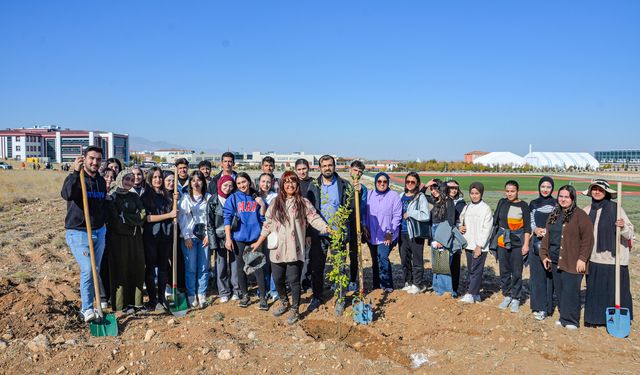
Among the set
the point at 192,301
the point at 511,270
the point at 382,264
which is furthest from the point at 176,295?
the point at 511,270

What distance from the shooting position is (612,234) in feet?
16.8

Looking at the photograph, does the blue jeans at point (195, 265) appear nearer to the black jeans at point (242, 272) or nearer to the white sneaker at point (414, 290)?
the black jeans at point (242, 272)

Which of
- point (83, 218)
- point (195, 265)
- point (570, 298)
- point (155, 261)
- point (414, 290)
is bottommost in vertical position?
point (414, 290)

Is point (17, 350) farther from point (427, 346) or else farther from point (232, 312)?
point (427, 346)

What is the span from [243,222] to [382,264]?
2.09 metres

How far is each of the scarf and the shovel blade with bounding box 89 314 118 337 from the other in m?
5.58

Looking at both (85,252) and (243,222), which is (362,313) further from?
(85,252)

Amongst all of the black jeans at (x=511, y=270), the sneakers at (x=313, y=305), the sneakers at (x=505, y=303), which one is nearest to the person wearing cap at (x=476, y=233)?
the black jeans at (x=511, y=270)

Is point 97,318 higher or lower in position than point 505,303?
higher

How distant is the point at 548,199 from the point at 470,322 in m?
1.88

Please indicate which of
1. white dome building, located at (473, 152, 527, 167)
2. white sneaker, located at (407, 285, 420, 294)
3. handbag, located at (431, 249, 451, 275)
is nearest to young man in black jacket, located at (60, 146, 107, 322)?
white sneaker, located at (407, 285, 420, 294)

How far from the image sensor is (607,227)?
5.11 meters

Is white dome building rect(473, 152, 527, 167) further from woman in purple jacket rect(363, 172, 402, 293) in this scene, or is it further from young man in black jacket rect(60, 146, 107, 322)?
young man in black jacket rect(60, 146, 107, 322)

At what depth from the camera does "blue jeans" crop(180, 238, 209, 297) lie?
230 inches
